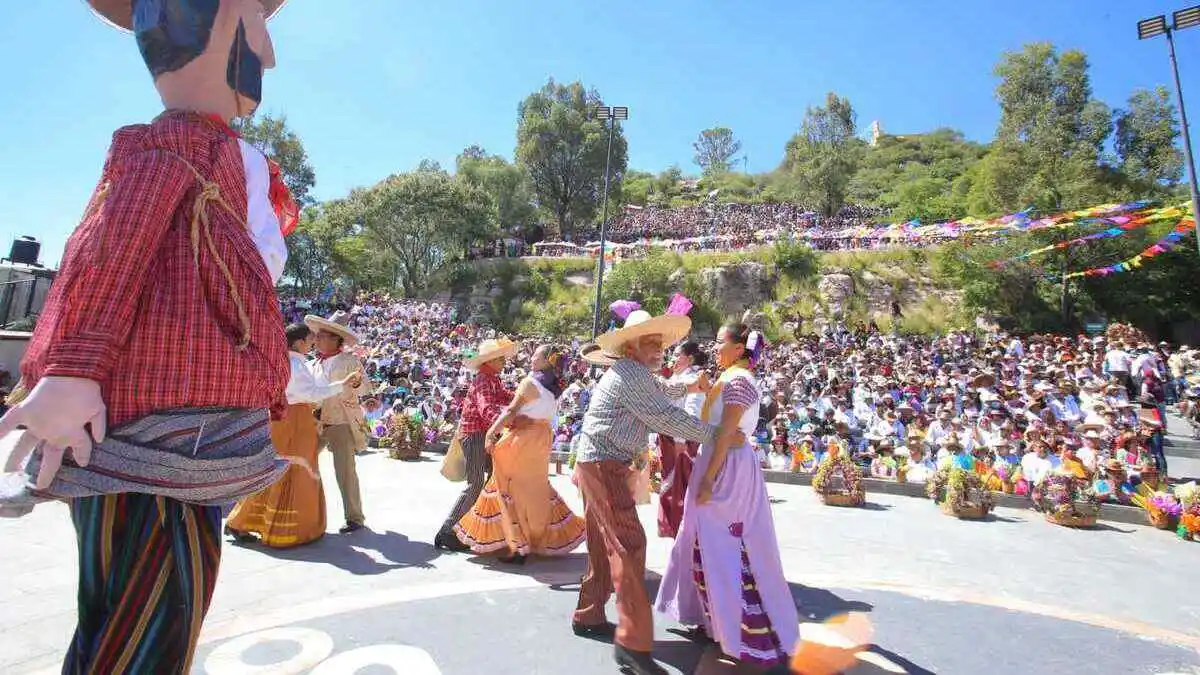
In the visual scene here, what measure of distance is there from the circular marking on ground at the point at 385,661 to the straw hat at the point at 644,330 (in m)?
1.69

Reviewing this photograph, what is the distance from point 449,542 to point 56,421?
389cm

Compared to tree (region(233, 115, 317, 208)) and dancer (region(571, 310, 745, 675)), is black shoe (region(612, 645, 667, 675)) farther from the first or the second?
tree (region(233, 115, 317, 208))

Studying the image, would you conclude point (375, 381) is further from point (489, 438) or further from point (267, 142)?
point (267, 142)

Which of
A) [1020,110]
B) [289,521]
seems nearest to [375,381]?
[289,521]

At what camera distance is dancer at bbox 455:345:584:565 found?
4.56 meters

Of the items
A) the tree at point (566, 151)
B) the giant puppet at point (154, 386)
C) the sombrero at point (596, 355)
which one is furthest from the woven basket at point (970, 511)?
the tree at point (566, 151)

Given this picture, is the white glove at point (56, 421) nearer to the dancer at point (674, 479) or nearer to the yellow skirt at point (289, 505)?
the dancer at point (674, 479)

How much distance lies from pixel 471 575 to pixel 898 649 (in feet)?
8.40

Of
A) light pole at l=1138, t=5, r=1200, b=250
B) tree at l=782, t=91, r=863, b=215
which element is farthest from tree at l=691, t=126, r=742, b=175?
light pole at l=1138, t=5, r=1200, b=250

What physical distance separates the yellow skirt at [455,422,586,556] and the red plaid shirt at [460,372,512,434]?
341 millimetres

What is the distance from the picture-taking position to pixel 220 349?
1488 mm

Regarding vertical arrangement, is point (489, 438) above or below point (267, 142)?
below

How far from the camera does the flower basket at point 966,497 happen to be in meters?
6.50

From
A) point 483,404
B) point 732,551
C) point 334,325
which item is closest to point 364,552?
point 483,404
